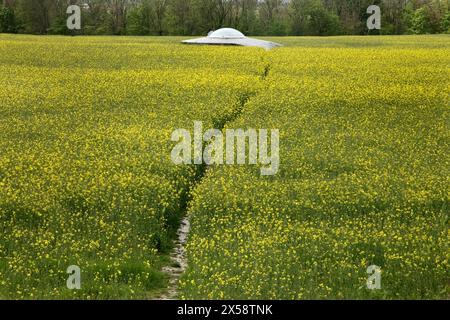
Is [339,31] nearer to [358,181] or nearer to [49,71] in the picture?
[49,71]

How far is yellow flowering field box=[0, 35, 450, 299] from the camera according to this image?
10.5 meters

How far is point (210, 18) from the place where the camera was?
106625 millimetres

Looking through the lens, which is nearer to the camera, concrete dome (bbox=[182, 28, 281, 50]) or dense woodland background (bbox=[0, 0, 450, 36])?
concrete dome (bbox=[182, 28, 281, 50])

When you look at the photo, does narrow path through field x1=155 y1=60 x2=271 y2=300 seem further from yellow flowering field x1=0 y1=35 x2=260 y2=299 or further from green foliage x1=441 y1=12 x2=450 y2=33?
green foliage x1=441 y1=12 x2=450 y2=33

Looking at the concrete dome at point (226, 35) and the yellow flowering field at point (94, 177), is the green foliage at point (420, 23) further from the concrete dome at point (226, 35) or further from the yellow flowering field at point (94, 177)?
the yellow flowering field at point (94, 177)

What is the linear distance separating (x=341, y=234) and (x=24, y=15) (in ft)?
308

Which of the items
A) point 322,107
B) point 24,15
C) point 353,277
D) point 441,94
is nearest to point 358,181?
point 353,277
